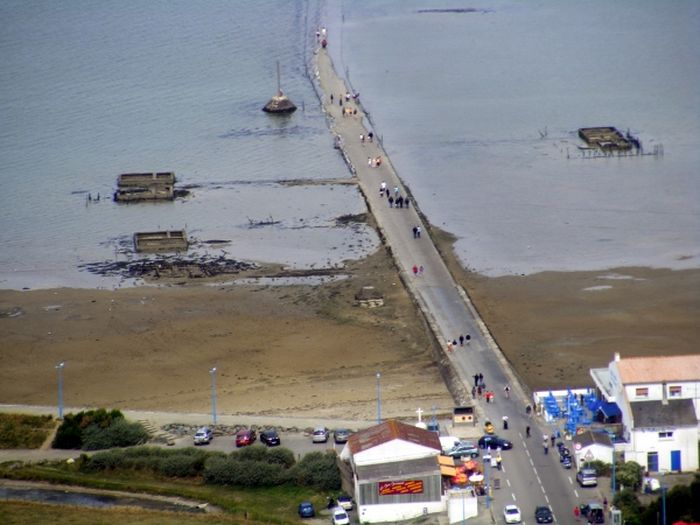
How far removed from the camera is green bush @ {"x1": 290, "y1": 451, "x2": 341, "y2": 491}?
43.2 meters

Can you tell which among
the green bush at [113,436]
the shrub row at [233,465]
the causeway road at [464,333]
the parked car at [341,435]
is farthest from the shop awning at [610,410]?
the green bush at [113,436]

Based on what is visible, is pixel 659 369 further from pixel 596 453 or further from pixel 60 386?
pixel 60 386

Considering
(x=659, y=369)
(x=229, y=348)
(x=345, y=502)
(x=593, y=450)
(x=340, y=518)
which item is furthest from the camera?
(x=229, y=348)

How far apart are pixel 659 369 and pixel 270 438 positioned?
10039 mm

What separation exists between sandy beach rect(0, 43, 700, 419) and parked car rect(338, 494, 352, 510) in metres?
6.02

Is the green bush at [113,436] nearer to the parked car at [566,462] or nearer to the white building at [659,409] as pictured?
the parked car at [566,462]

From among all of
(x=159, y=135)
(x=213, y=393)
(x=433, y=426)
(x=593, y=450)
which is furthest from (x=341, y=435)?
(x=159, y=135)

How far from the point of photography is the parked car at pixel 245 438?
45875 millimetres

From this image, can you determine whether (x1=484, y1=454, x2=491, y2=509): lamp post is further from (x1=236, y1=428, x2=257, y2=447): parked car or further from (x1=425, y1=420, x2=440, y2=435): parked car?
(x1=236, y1=428, x2=257, y2=447): parked car

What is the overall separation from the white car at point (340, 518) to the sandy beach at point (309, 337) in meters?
7.18

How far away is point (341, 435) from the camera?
45688mm

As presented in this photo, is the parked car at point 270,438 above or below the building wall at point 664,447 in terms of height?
above

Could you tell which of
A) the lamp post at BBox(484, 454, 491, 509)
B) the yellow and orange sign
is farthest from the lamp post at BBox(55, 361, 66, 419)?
the lamp post at BBox(484, 454, 491, 509)

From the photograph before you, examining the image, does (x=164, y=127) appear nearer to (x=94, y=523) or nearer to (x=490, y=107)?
(x=490, y=107)
